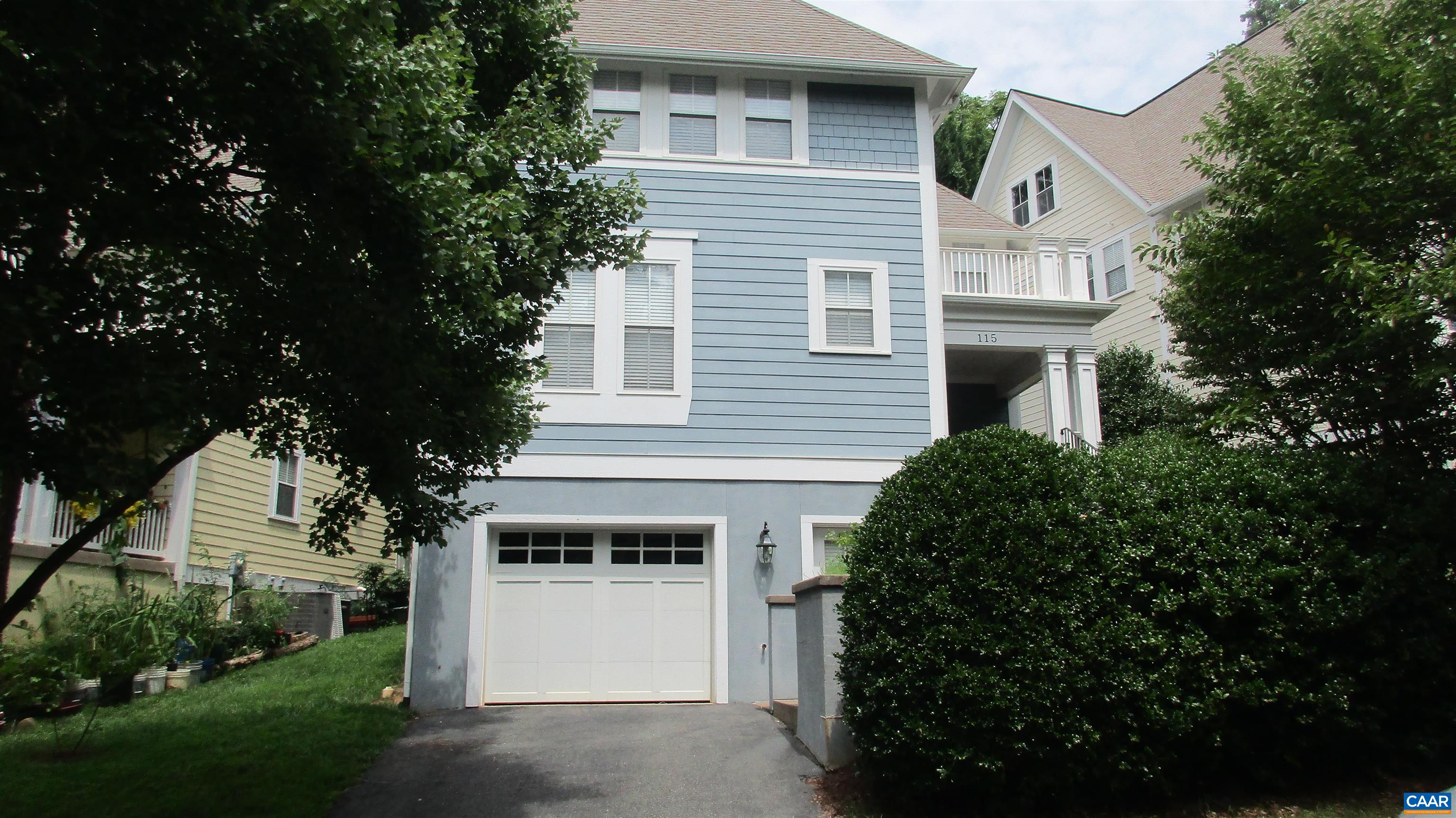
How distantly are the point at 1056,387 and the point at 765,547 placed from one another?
5.00 m

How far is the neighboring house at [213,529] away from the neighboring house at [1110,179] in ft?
39.2

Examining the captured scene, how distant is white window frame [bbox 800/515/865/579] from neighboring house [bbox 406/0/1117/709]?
0.03 m

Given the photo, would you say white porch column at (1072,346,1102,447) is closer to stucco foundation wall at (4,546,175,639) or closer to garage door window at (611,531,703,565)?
garage door window at (611,531,703,565)

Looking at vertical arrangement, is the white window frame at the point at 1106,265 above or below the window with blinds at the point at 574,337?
above

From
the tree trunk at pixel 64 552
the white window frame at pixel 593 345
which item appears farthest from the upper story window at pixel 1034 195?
the tree trunk at pixel 64 552

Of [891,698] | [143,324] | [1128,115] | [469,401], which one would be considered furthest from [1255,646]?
[1128,115]

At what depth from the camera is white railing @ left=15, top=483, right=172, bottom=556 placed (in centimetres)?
1005

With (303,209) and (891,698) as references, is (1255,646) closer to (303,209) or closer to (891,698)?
(891,698)

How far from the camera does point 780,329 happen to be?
459 inches

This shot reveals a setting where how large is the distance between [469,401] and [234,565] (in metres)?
8.82

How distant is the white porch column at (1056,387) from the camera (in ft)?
42.8

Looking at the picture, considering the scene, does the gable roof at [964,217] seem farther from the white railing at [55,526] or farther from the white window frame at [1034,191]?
the white railing at [55,526]

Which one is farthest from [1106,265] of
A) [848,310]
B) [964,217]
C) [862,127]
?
[848,310]

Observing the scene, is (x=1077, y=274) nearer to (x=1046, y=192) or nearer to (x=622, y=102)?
(x=622, y=102)
